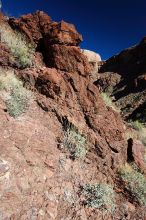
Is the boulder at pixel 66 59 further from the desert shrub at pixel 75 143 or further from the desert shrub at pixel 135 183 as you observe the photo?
the desert shrub at pixel 135 183

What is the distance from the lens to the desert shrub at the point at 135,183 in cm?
806

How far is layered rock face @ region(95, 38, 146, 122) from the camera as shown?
2567 centimetres

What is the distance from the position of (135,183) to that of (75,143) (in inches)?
82.9

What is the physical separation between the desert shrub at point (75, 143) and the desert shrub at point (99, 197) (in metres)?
0.98

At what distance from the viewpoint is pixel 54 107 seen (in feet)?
28.8

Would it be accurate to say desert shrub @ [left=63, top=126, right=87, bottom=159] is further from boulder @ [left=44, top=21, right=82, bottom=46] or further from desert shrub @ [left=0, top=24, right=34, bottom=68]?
boulder @ [left=44, top=21, right=82, bottom=46]

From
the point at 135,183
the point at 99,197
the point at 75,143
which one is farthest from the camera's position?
the point at 135,183

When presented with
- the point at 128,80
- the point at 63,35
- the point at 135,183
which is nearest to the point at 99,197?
the point at 135,183

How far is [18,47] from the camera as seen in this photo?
9.93 meters

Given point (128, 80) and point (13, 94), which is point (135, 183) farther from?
point (128, 80)

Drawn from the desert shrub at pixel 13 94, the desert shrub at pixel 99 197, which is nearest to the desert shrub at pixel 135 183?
the desert shrub at pixel 99 197

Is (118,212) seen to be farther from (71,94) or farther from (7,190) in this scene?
(71,94)

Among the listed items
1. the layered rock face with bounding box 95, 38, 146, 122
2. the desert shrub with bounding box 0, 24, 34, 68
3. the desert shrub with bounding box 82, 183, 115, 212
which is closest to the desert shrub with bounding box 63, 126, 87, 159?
the desert shrub with bounding box 82, 183, 115, 212

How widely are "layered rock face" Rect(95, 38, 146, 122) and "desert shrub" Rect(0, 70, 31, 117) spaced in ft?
45.5
